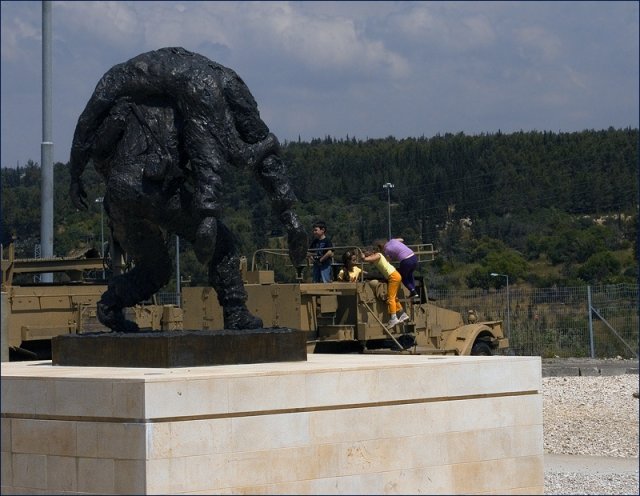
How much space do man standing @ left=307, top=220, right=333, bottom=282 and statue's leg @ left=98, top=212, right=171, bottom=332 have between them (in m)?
7.38

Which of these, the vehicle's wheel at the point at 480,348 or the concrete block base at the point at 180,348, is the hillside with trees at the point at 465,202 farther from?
the concrete block base at the point at 180,348

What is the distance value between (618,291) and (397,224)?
2248 cm

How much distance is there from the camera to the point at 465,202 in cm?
6088

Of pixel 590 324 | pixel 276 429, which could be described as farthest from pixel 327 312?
pixel 590 324

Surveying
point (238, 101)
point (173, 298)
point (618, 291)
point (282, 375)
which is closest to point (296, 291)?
point (238, 101)

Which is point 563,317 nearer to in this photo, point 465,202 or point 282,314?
point 282,314

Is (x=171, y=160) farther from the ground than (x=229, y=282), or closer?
farther from the ground

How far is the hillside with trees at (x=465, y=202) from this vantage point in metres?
44.6

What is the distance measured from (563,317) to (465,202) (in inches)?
1183


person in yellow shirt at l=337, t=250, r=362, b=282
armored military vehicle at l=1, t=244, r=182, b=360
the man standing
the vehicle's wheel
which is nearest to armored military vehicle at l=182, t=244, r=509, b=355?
person in yellow shirt at l=337, t=250, r=362, b=282

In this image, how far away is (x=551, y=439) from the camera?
16.0m

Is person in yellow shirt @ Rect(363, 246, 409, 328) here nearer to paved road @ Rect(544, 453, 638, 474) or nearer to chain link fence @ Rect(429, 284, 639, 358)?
paved road @ Rect(544, 453, 638, 474)

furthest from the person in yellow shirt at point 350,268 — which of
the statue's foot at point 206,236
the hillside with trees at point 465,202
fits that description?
the hillside with trees at point 465,202

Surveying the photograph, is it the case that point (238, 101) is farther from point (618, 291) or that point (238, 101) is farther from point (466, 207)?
point (466, 207)
